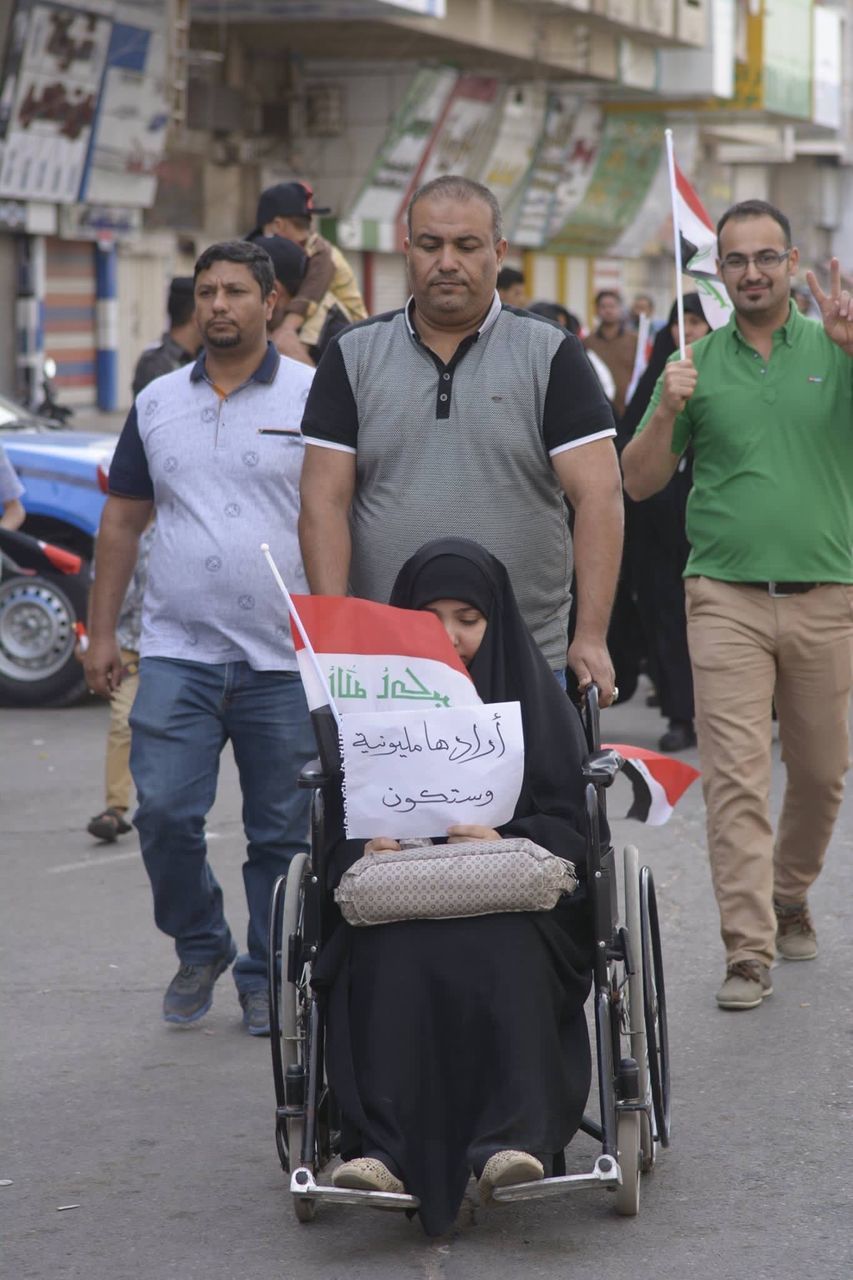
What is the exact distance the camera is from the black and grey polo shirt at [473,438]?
4.96 metres

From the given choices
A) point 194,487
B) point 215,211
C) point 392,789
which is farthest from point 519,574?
point 215,211

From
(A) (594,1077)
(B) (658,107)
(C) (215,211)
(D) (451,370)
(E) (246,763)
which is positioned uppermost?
(B) (658,107)

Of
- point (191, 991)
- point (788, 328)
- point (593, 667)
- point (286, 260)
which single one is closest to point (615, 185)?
point (286, 260)

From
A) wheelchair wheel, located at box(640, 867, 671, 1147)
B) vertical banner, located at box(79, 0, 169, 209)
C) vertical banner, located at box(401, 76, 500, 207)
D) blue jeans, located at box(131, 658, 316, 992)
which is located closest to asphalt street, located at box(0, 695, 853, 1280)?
wheelchair wheel, located at box(640, 867, 671, 1147)

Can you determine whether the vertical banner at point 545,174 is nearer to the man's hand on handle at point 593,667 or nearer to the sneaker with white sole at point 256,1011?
the sneaker with white sole at point 256,1011

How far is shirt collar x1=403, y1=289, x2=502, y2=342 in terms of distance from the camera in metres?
5.04

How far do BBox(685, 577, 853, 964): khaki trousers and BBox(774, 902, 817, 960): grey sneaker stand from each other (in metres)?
0.32

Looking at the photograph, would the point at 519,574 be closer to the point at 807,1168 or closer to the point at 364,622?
the point at 364,622

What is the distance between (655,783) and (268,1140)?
1174 mm

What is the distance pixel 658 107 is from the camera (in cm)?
3600

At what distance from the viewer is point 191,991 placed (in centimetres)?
607

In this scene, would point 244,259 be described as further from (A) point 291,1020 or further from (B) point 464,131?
(B) point 464,131

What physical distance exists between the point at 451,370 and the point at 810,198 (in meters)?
51.1

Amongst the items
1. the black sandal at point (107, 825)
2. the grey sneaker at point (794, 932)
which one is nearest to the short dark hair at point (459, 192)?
the grey sneaker at point (794, 932)
